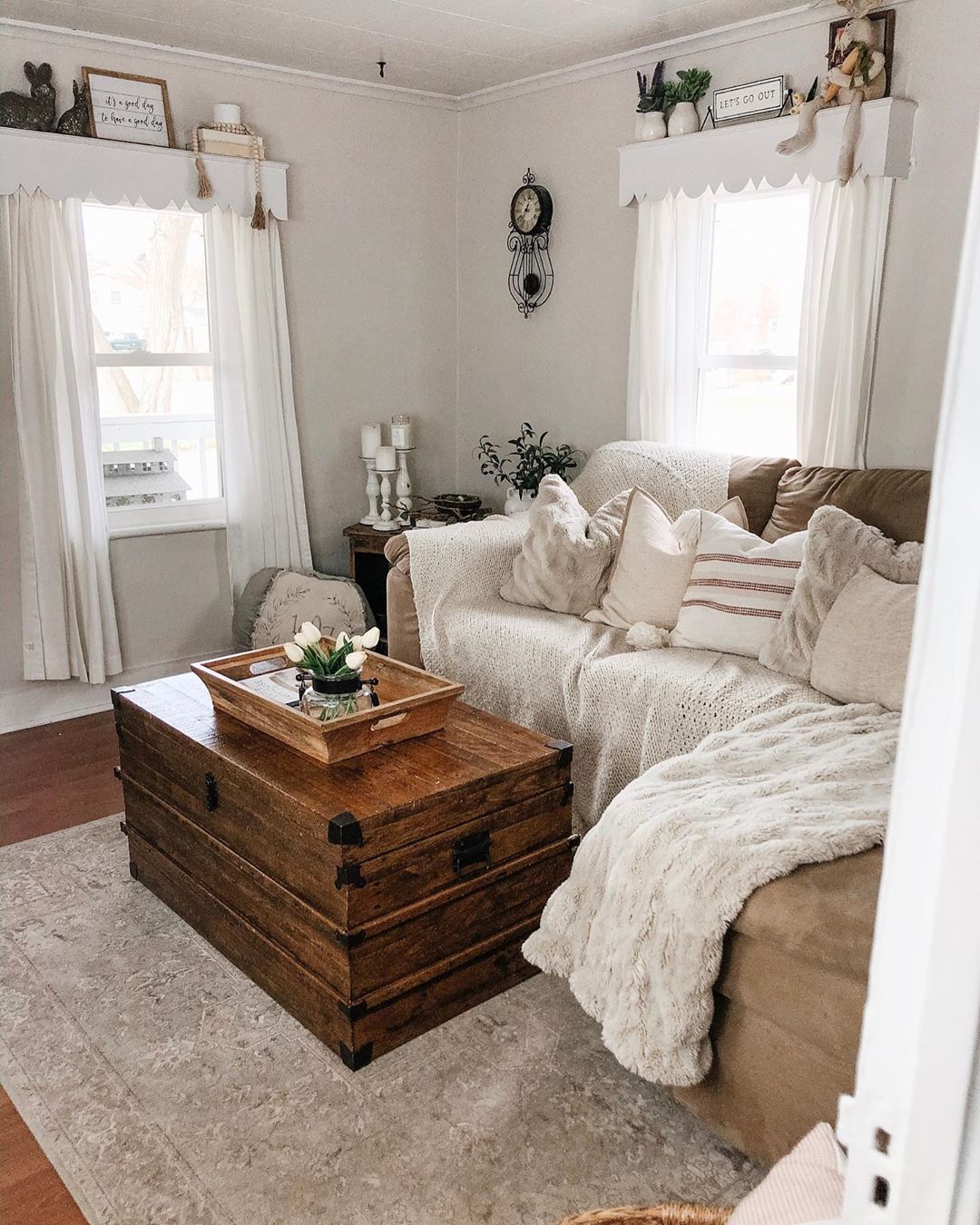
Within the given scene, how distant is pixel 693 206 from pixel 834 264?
0.68m

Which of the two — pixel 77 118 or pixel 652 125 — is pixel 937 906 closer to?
pixel 652 125

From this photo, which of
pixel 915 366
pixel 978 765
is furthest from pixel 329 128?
pixel 978 765

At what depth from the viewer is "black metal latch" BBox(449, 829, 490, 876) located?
81.1 inches

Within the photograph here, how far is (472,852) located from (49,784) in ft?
5.87

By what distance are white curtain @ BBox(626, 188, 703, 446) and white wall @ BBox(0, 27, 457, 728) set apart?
3.76 ft

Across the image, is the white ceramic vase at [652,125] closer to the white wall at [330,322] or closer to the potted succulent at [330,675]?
the white wall at [330,322]

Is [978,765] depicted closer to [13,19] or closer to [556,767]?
[556,767]

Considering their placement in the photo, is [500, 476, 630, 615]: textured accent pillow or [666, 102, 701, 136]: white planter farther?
[666, 102, 701, 136]: white planter

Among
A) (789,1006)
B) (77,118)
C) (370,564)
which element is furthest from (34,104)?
(789,1006)

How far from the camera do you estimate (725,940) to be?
1679 mm

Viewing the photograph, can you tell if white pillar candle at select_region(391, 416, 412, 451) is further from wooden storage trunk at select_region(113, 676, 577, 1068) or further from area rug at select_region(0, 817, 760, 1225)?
area rug at select_region(0, 817, 760, 1225)

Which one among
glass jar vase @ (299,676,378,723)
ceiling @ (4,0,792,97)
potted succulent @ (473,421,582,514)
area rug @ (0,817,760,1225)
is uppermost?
ceiling @ (4,0,792,97)

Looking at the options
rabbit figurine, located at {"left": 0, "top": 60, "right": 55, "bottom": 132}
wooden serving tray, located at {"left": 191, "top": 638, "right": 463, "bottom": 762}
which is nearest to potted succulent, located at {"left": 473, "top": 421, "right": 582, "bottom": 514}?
wooden serving tray, located at {"left": 191, "top": 638, "right": 463, "bottom": 762}

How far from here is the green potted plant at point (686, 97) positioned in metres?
3.49
